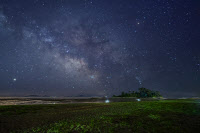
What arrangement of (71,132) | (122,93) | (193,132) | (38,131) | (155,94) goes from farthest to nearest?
(122,93) < (155,94) < (38,131) < (71,132) < (193,132)

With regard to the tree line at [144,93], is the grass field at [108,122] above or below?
above

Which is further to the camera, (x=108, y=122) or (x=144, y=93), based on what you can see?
(x=144, y=93)

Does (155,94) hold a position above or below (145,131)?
below

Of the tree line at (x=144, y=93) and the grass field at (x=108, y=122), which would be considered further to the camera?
the tree line at (x=144, y=93)

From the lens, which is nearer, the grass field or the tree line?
the grass field

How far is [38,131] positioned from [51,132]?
1.54 metres

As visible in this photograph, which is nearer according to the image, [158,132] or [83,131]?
[158,132]

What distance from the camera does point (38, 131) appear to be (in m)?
10.3

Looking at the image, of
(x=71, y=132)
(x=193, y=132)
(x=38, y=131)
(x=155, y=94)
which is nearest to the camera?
(x=193, y=132)

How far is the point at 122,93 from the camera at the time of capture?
166 meters

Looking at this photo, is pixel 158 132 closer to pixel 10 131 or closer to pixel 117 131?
pixel 117 131

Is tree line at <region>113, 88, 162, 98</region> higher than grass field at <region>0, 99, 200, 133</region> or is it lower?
lower

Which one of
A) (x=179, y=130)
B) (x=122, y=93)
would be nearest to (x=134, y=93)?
(x=122, y=93)

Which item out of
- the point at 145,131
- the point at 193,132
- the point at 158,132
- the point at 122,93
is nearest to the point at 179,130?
the point at 193,132
